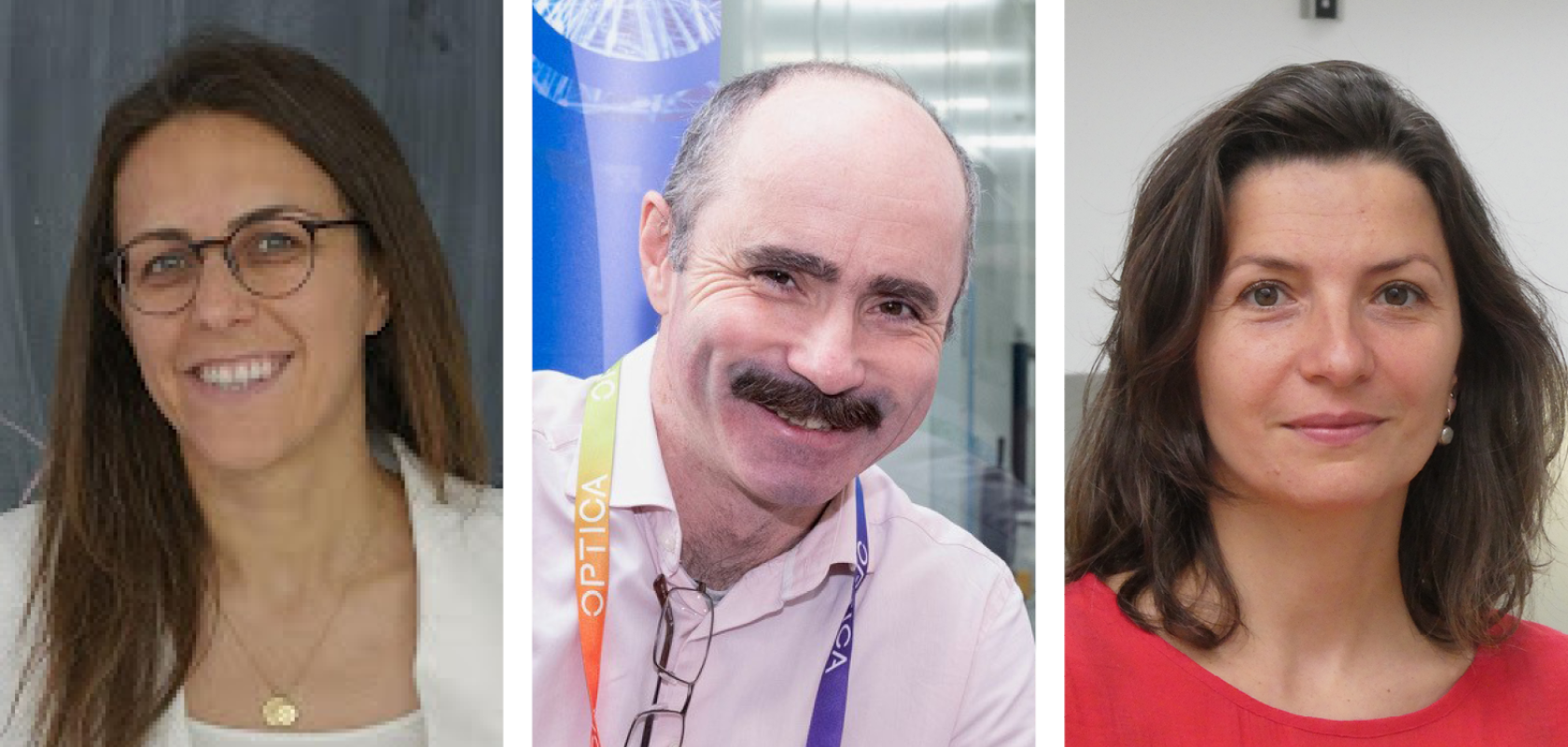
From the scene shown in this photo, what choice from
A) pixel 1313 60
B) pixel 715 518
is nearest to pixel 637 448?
pixel 715 518

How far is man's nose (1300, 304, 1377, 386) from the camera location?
2.25 meters

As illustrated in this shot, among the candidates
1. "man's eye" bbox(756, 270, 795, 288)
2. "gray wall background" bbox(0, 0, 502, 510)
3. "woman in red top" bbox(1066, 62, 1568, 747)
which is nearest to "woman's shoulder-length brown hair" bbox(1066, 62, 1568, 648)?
"woman in red top" bbox(1066, 62, 1568, 747)

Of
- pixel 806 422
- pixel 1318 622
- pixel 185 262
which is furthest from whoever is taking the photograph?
pixel 1318 622

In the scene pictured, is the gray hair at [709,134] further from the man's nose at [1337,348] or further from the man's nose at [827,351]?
the man's nose at [1337,348]

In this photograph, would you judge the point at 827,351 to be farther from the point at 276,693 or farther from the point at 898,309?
the point at 276,693

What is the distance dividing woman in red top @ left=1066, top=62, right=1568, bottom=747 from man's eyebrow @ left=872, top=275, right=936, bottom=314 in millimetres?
375

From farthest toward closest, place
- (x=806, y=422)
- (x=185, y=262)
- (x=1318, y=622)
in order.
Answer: (x=1318, y=622)
(x=806, y=422)
(x=185, y=262)

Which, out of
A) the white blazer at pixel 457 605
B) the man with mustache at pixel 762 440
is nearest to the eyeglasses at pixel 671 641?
the man with mustache at pixel 762 440

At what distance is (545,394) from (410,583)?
0.38m

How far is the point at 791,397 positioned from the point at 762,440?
0.09m

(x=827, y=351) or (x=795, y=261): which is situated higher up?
(x=795, y=261)

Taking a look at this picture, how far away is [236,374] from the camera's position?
84.5 inches

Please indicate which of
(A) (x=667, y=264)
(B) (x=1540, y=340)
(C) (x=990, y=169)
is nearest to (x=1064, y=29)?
(C) (x=990, y=169)

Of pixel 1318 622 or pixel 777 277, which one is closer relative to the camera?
pixel 777 277
